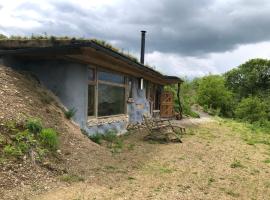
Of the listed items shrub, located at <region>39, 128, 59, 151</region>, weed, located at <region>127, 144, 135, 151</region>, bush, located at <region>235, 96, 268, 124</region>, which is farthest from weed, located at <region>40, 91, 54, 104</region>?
bush, located at <region>235, 96, 268, 124</region>

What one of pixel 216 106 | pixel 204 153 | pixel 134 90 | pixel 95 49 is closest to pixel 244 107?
pixel 216 106

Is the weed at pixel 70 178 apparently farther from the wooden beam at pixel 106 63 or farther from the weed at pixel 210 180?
the wooden beam at pixel 106 63

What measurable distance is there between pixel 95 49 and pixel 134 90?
6720mm

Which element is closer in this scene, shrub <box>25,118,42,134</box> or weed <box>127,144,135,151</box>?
shrub <box>25,118,42,134</box>

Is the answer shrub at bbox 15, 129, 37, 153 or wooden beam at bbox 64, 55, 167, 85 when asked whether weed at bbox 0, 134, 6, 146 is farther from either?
wooden beam at bbox 64, 55, 167, 85

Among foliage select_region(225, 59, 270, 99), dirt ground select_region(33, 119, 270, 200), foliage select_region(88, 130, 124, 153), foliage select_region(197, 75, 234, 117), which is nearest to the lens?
dirt ground select_region(33, 119, 270, 200)

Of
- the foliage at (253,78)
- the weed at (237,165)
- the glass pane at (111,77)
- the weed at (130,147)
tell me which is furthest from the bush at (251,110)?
the weed at (237,165)

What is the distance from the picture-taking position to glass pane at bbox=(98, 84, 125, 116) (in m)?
11.7

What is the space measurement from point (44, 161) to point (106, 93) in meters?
5.88

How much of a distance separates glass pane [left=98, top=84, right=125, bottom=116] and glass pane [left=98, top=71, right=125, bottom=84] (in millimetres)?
244

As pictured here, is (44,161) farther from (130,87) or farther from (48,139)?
(130,87)

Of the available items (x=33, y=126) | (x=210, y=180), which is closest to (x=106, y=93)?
(x=33, y=126)

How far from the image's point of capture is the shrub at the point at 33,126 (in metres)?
7.08

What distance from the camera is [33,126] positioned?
7109mm
